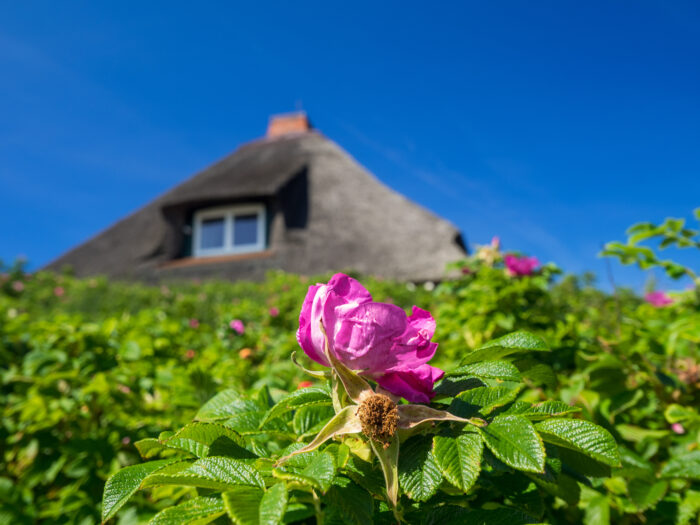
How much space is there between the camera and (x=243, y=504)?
1.46 feet

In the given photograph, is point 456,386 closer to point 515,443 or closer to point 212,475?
point 515,443

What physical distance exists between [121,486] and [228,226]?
45.0 feet

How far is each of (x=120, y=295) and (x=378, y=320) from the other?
8545mm

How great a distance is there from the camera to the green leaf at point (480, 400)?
55cm

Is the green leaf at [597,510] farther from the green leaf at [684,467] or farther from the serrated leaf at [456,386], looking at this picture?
the serrated leaf at [456,386]

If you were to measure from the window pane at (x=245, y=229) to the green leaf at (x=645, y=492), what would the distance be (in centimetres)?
1307

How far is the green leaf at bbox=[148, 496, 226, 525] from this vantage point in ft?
1.58

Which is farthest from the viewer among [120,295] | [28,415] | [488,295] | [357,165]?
[357,165]

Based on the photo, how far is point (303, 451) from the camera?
1.69 feet

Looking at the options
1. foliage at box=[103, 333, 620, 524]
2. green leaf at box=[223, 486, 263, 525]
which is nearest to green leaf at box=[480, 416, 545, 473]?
foliage at box=[103, 333, 620, 524]

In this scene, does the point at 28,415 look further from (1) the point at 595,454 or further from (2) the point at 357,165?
(2) the point at 357,165

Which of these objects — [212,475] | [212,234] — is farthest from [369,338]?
[212,234]

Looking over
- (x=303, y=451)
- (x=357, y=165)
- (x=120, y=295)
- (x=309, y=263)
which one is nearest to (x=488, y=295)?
(x=303, y=451)

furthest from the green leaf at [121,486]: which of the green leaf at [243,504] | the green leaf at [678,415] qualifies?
the green leaf at [678,415]
